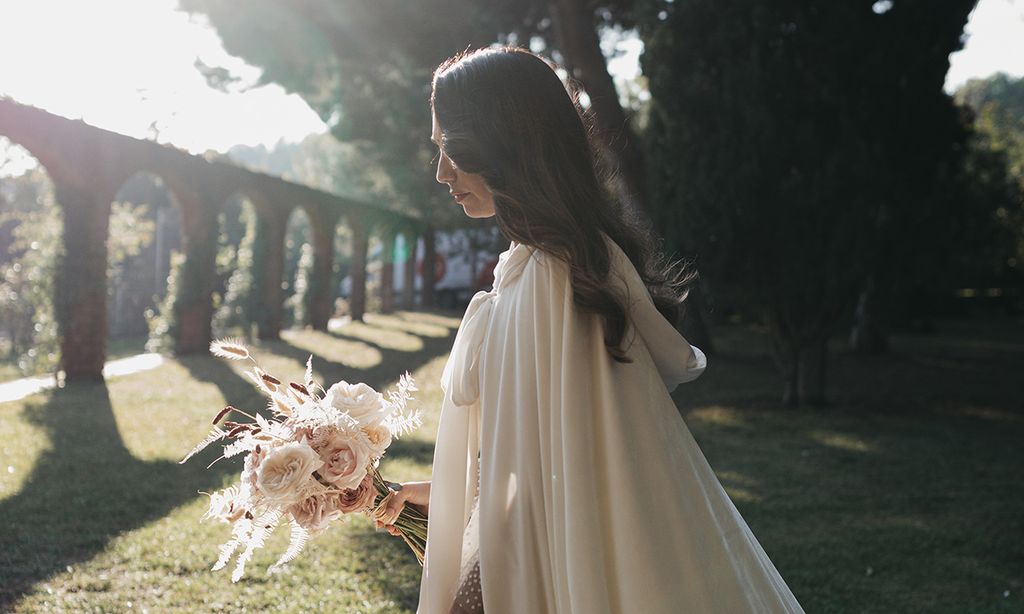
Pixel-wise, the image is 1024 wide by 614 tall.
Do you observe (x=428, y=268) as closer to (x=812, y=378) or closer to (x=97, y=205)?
(x=97, y=205)

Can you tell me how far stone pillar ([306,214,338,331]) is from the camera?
18.8m

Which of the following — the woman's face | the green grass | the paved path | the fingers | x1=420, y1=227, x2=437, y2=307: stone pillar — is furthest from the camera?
x1=420, y1=227, x2=437, y2=307: stone pillar

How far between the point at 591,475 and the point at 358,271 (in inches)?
797

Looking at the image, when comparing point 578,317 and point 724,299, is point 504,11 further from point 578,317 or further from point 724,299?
point 578,317

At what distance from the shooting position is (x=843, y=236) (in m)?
9.02

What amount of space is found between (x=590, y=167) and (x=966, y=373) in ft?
47.1

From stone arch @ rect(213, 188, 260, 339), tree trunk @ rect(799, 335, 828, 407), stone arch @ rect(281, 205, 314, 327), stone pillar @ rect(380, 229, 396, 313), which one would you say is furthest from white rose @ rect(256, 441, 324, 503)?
stone pillar @ rect(380, 229, 396, 313)

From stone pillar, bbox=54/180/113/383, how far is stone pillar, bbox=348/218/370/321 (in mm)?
10906

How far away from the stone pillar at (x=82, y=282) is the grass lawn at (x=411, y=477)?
553 millimetres

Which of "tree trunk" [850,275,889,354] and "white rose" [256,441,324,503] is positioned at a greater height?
"white rose" [256,441,324,503]

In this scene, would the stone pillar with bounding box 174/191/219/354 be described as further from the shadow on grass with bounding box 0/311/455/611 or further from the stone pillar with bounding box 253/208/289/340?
the shadow on grass with bounding box 0/311/455/611

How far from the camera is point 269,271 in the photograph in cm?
1658

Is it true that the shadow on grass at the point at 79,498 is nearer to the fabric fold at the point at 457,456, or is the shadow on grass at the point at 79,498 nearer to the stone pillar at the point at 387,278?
the fabric fold at the point at 457,456

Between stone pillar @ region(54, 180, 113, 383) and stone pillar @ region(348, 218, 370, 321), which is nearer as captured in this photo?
stone pillar @ region(54, 180, 113, 383)
